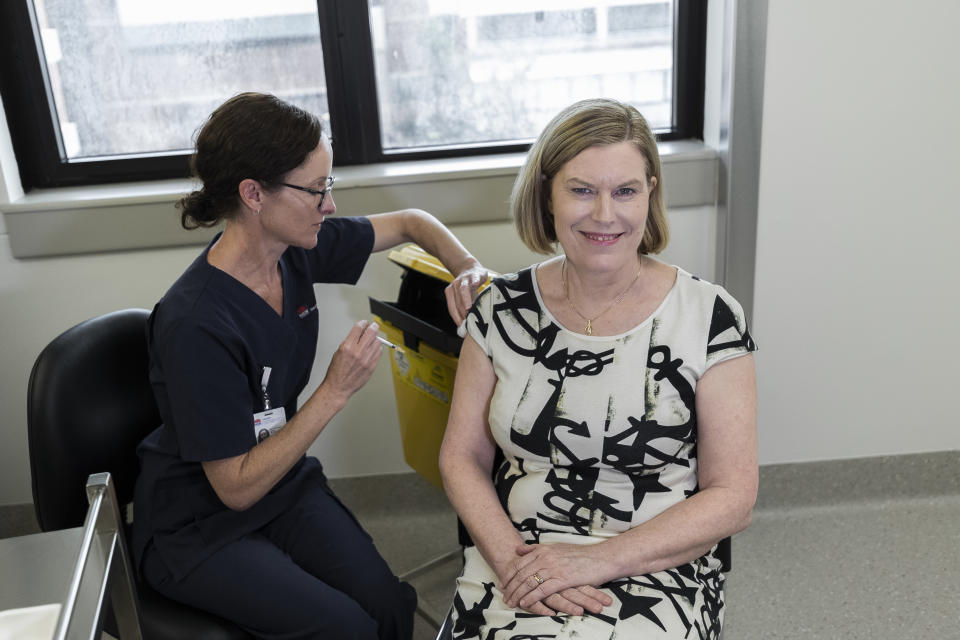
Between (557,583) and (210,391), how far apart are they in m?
0.70

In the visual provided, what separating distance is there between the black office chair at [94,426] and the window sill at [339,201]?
2.03 ft

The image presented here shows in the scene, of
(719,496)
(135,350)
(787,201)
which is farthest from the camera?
(787,201)

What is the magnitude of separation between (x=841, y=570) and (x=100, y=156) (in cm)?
246

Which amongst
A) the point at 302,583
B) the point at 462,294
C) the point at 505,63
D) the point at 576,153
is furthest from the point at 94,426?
the point at 505,63

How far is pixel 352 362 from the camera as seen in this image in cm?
165

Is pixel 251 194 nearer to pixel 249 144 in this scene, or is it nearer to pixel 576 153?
pixel 249 144

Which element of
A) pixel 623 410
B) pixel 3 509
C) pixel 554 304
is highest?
pixel 554 304

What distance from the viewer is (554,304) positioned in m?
1.67

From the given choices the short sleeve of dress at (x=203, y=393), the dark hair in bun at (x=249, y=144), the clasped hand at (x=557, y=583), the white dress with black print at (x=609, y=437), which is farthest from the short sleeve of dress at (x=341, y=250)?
the clasped hand at (x=557, y=583)

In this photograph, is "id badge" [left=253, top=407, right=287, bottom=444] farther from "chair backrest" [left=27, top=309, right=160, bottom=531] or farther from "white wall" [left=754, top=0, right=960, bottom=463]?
"white wall" [left=754, top=0, right=960, bottom=463]

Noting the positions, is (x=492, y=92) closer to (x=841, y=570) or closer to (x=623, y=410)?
(x=623, y=410)

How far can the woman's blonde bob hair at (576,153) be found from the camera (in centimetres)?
155

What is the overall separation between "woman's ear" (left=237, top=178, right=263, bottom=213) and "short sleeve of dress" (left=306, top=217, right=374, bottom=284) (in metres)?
0.29

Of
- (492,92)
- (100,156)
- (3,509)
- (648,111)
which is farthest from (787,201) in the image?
(3,509)
